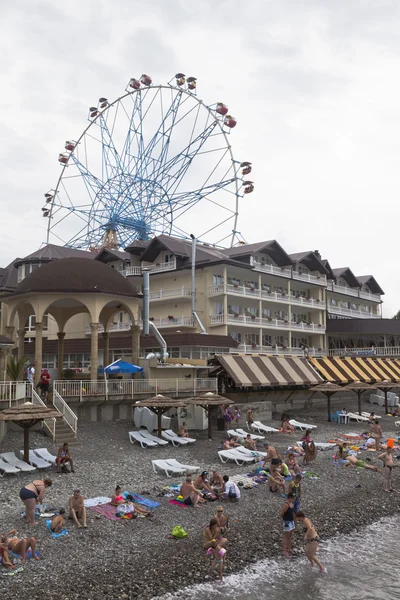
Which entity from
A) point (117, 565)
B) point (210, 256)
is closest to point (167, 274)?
point (210, 256)

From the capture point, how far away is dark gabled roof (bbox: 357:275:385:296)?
66312mm

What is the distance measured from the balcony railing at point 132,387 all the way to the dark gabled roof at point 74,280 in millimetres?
4672

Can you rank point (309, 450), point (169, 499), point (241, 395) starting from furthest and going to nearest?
point (241, 395)
point (309, 450)
point (169, 499)

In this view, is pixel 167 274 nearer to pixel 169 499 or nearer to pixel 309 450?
pixel 309 450

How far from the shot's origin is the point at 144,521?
48.9ft

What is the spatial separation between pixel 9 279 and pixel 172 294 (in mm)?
14270

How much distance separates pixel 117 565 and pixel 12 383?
441 inches

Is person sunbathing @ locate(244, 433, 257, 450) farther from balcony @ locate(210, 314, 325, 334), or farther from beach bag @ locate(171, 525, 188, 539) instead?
balcony @ locate(210, 314, 325, 334)

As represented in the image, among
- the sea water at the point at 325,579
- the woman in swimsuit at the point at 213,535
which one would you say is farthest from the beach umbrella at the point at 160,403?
the woman in swimsuit at the point at 213,535

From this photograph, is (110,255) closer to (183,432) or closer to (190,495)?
(183,432)

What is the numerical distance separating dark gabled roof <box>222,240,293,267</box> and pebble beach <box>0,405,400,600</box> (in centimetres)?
2531

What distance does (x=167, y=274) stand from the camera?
48312 mm

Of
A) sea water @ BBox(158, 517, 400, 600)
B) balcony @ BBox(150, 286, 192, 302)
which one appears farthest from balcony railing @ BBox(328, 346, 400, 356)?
sea water @ BBox(158, 517, 400, 600)

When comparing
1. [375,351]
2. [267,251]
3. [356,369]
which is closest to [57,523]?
A: [356,369]
